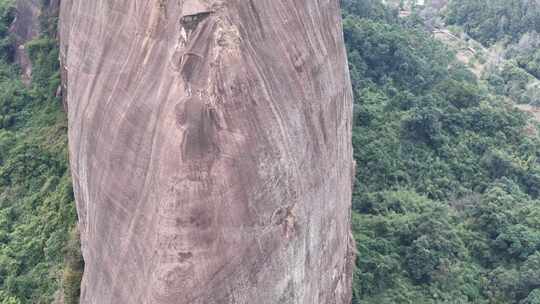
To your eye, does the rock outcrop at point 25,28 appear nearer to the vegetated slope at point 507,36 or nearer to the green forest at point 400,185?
the green forest at point 400,185

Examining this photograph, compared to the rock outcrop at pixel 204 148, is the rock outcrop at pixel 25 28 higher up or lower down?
higher up

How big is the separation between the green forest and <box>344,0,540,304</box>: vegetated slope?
0.19ft

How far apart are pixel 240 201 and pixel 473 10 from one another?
47.8 m

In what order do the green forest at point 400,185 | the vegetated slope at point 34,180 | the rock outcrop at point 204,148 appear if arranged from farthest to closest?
the green forest at point 400,185 → the vegetated slope at point 34,180 → the rock outcrop at point 204,148

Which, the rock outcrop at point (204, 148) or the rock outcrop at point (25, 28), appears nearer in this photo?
the rock outcrop at point (204, 148)

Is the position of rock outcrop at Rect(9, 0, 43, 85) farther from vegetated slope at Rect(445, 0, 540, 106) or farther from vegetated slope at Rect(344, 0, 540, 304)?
vegetated slope at Rect(445, 0, 540, 106)

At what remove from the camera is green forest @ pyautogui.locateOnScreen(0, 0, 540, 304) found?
53.7 ft

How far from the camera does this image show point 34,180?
17.8 metres

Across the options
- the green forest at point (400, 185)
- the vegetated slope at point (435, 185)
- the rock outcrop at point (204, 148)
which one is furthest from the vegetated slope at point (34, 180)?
the vegetated slope at point (435, 185)

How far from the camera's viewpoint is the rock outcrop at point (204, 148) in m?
8.12

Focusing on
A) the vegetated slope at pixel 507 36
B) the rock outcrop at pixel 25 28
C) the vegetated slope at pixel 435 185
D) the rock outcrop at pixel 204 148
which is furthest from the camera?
the vegetated slope at pixel 507 36

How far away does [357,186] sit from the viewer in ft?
73.5

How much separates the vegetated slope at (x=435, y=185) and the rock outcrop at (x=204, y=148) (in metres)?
9.14

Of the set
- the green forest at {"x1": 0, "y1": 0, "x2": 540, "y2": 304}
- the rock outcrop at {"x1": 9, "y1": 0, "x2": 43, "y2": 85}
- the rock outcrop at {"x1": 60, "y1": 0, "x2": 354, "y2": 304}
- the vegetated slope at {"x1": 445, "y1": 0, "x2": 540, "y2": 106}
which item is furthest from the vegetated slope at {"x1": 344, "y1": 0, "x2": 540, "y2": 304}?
the rock outcrop at {"x1": 9, "y1": 0, "x2": 43, "y2": 85}
